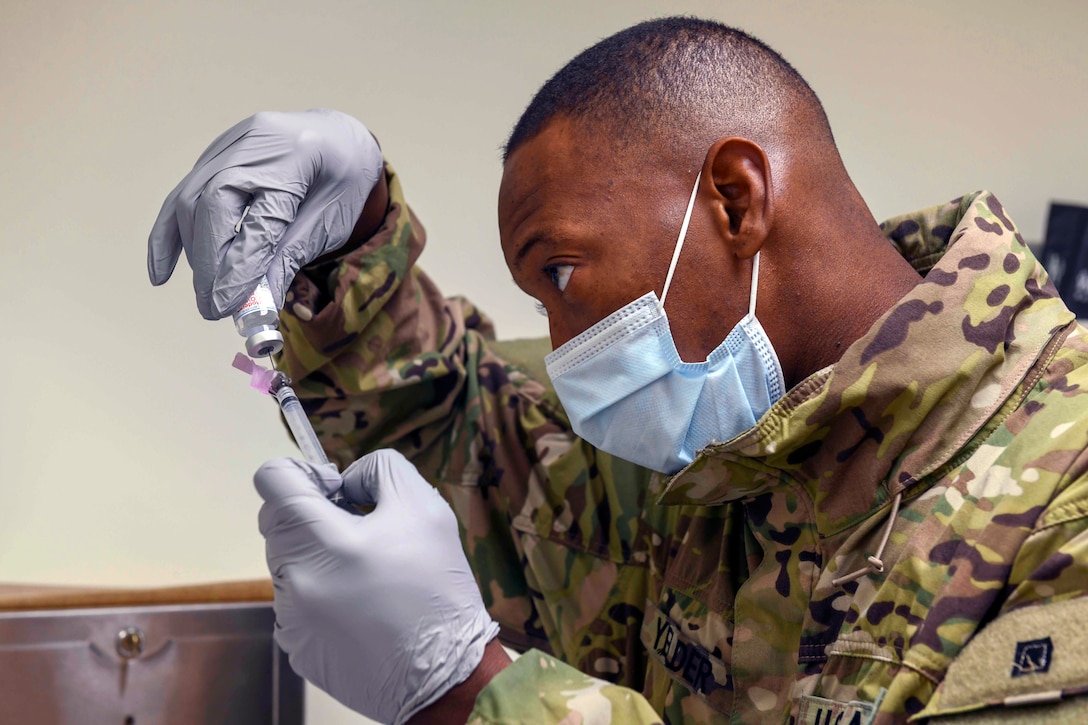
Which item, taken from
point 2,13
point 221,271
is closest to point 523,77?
point 2,13

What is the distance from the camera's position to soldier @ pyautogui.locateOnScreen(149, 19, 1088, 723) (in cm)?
77

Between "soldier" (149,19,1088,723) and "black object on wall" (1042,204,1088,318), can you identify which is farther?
"black object on wall" (1042,204,1088,318)

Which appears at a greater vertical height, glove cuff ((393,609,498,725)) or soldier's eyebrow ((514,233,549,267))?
soldier's eyebrow ((514,233,549,267))

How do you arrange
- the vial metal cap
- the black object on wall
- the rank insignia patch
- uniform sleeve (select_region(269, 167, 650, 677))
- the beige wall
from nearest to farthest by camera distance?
1. the rank insignia patch
2. the vial metal cap
3. uniform sleeve (select_region(269, 167, 650, 677))
4. the beige wall
5. the black object on wall

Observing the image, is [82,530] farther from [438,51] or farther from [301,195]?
[438,51]

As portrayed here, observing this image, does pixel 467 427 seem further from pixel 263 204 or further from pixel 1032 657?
pixel 1032 657

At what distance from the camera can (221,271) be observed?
3.09 ft

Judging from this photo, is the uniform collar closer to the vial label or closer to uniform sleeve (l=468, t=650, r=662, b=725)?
uniform sleeve (l=468, t=650, r=662, b=725)

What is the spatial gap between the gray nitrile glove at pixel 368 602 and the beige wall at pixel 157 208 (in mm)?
858

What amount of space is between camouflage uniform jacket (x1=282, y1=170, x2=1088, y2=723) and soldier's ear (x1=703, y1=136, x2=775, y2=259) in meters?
0.16

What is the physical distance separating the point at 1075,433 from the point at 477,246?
123 cm

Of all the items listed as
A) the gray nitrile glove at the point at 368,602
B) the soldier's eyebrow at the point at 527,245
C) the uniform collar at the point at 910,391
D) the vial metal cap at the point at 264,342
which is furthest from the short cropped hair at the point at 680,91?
the gray nitrile glove at the point at 368,602

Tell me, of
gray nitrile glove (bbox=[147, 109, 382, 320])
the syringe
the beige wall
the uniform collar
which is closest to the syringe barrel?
the syringe

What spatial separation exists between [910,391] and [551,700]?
402 millimetres
